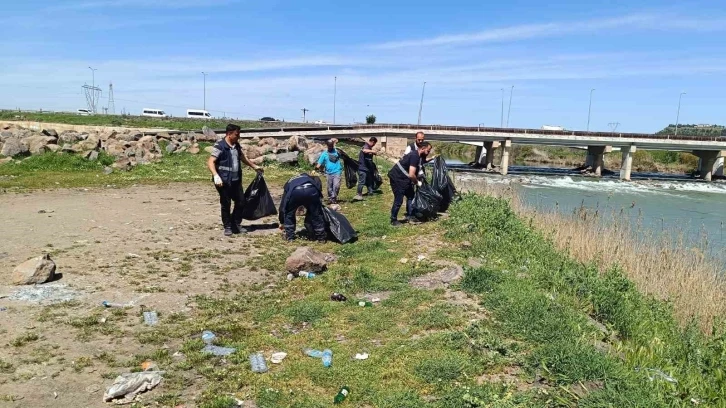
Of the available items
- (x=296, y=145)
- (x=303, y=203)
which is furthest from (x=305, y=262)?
(x=296, y=145)

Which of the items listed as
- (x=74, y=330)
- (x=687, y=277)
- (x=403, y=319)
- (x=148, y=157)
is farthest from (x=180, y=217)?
(x=148, y=157)

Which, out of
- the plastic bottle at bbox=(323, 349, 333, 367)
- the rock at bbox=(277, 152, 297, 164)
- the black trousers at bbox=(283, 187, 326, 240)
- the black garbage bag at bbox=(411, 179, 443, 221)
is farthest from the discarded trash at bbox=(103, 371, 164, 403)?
the rock at bbox=(277, 152, 297, 164)

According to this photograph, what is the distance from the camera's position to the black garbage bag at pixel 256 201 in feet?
29.7

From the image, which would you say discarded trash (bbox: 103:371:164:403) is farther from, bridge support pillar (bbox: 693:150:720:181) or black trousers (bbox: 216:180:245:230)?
bridge support pillar (bbox: 693:150:720:181)

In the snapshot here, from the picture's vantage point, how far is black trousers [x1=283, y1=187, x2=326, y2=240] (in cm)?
816

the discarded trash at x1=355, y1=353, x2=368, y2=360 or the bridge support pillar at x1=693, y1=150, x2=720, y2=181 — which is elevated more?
the bridge support pillar at x1=693, y1=150, x2=720, y2=181

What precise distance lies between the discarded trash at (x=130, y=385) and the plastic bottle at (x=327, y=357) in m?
1.29

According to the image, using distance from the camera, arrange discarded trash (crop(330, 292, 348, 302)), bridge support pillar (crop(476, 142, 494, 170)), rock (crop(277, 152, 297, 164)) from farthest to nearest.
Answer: bridge support pillar (crop(476, 142, 494, 170)), rock (crop(277, 152, 297, 164)), discarded trash (crop(330, 292, 348, 302))

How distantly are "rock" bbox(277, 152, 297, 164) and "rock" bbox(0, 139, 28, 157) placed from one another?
9519 mm

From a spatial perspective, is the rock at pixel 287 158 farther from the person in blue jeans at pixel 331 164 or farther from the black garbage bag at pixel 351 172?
the person in blue jeans at pixel 331 164

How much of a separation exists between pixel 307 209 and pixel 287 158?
41.4 feet

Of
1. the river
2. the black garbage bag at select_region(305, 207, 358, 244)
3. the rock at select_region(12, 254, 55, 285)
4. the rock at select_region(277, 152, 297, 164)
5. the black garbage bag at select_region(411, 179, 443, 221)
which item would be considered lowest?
the river

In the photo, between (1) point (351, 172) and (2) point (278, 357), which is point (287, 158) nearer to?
(1) point (351, 172)

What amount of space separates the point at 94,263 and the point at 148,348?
3.02m
